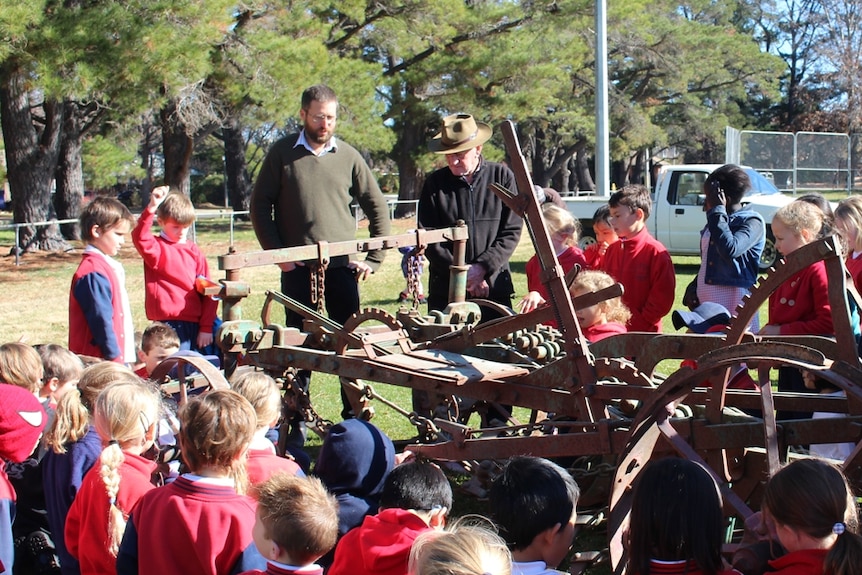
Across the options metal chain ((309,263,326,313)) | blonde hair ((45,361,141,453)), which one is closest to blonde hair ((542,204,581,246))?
metal chain ((309,263,326,313))

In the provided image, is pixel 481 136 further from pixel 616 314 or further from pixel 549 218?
pixel 616 314

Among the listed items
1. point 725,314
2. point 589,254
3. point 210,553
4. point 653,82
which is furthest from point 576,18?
point 210,553

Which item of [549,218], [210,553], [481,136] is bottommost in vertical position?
[210,553]

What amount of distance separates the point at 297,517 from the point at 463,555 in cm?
59

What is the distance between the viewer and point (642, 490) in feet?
7.87

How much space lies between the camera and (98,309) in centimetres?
523

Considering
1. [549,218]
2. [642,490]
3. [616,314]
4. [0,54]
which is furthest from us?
[0,54]

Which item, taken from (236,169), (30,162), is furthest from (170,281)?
(236,169)

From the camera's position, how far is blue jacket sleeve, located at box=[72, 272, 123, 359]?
5.22 meters

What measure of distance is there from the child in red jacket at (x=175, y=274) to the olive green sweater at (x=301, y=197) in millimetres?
442

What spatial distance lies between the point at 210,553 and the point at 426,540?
854mm

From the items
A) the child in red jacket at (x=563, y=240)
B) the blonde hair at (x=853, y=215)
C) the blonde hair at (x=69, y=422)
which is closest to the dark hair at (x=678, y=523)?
the blonde hair at (x=69, y=422)

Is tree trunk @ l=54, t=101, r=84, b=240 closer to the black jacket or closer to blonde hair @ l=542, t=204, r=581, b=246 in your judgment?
the black jacket

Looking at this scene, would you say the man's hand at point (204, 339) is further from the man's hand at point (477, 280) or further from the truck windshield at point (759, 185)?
the truck windshield at point (759, 185)
